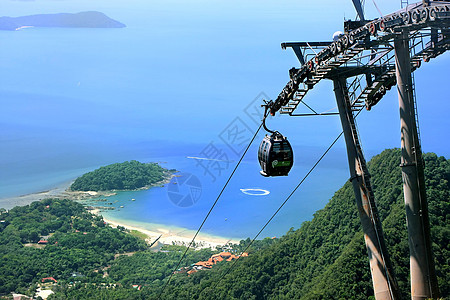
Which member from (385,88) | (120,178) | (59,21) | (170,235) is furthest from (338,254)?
(59,21)

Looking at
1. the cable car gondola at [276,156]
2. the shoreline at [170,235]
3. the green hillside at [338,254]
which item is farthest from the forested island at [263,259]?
the cable car gondola at [276,156]

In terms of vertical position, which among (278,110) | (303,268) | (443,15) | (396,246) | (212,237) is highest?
(443,15)

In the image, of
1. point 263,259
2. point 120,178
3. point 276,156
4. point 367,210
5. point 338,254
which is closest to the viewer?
point 367,210

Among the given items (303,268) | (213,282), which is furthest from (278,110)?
(213,282)

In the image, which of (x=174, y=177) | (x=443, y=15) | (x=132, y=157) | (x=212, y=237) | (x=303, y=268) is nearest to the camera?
(x=443, y=15)

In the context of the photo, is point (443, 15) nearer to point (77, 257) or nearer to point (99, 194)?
point (77, 257)

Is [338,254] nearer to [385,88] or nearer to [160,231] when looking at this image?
[385,88]
